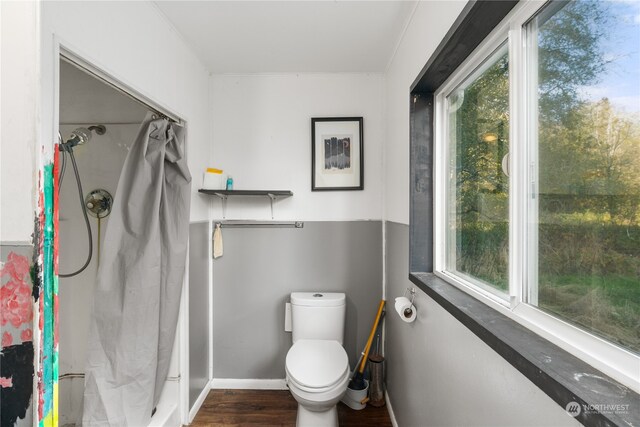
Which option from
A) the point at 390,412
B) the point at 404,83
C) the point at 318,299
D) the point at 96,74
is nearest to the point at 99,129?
the point at 96,74

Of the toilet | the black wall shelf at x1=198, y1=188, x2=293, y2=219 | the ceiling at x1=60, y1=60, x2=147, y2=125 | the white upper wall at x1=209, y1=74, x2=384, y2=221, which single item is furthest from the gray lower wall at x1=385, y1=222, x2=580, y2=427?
the ceiling at x1=60, y1=60, x2=147, y2=125

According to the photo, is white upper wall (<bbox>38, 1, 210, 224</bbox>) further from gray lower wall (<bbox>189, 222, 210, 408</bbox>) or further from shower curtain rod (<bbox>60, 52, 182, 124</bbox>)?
gray lower wall (<bbox>189, 222, 210, 408</bbox>)

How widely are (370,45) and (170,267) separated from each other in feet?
5.84

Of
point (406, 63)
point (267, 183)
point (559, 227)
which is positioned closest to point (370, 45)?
point (406, 63)

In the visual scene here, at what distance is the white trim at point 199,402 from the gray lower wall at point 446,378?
127cm

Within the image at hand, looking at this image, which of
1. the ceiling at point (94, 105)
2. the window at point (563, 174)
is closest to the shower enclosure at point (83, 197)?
the ceiling at point (94, 105)

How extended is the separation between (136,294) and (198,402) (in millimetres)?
1018

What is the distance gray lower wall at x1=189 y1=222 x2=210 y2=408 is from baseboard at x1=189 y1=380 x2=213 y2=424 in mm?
24

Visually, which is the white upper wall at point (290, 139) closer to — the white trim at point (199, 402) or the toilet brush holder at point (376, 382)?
the toilet brush holder at point (376, 382)

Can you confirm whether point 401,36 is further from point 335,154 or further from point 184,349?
point 184,349

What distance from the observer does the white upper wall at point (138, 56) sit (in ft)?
2.91

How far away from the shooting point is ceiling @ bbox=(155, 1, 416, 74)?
1497 millimetres

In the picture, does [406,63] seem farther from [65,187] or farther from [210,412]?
[210,412]

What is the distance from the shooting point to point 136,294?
1427mm
